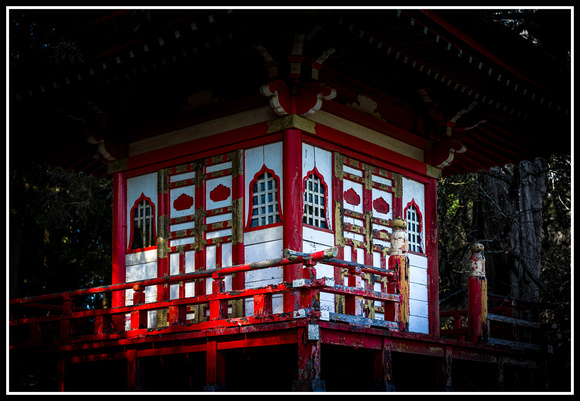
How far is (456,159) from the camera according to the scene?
46.4 ft

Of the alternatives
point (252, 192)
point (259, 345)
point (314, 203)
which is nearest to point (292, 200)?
point (314, 203)

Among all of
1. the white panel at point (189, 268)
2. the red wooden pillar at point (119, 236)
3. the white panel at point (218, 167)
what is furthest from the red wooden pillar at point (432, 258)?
the red wooden pillar at point (119, 236)

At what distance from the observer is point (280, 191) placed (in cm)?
1053

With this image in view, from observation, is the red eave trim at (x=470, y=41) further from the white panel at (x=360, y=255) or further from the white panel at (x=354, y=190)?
the white panel at (x=360, y=255)

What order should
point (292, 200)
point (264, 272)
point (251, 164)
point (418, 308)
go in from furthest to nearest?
point (418, 308) → point (251, 164) → point (264, 272) → point (292, 200)

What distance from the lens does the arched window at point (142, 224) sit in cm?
1205

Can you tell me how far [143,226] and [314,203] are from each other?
2.83 meters

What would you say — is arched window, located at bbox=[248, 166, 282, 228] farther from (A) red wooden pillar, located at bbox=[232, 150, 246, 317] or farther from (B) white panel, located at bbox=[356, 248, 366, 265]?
(B) white panel, located at bbox=[356, 248, 366, 265]

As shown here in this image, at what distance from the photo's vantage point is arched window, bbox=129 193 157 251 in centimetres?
1205

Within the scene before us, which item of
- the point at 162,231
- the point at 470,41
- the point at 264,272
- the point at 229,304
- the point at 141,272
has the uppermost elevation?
the point at 470,41

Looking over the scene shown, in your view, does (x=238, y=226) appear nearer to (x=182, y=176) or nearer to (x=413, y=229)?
(x=182, y=176)

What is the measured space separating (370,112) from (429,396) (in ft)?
15.1

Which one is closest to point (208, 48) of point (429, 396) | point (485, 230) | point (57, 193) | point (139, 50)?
point (139, 50)

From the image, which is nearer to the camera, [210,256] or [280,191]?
[280,191]
